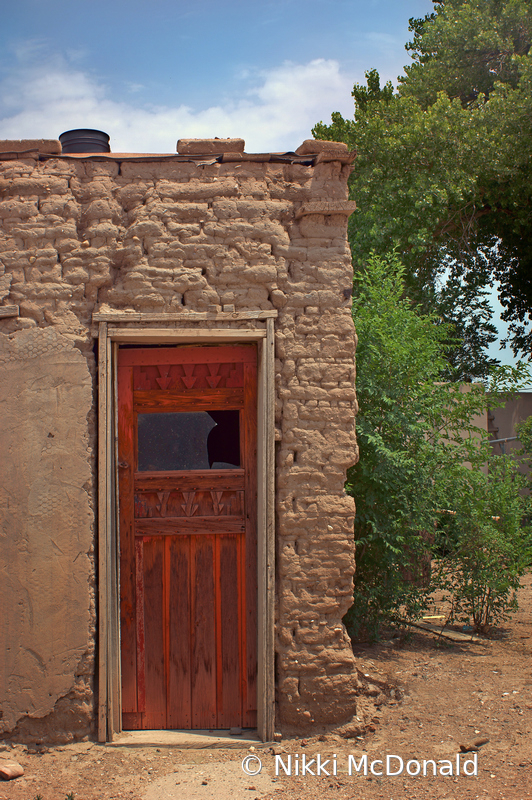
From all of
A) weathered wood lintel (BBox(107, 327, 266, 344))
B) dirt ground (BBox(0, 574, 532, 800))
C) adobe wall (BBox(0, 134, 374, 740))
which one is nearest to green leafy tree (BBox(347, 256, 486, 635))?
dirt ground (BBox(0, 574, 532, 800))

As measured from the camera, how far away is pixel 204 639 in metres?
3.91

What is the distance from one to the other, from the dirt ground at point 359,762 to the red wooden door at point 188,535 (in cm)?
33

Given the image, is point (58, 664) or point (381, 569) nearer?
point (58, 664)

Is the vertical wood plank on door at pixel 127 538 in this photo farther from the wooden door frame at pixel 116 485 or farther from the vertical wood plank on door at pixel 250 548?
the vertical wood plank on door at pixel 250 548

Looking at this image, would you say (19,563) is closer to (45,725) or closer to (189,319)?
(45,725)

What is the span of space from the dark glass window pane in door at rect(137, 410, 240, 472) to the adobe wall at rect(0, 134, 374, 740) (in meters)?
0.35

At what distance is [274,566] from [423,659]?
186cm

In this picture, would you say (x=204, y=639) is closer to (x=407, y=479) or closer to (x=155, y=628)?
(x=155, y=628)

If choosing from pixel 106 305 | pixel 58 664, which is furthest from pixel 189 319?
pixel 58 664

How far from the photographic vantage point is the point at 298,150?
4.00 meters

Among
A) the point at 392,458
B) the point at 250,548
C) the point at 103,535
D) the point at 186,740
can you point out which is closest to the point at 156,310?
the point at 103,535

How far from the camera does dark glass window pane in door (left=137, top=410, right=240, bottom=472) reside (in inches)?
158

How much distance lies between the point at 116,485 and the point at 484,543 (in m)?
3.16

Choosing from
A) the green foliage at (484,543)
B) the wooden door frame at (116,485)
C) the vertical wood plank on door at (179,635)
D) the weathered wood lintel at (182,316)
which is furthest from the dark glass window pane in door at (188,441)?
the green foliage at (484,543)
